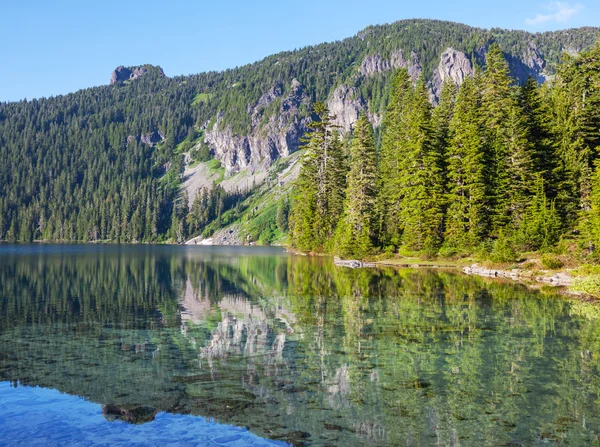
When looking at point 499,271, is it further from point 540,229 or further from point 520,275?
point 540,229

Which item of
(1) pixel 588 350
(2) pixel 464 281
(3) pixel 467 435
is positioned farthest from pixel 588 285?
(3) pixel 467 435

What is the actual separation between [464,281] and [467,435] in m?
31.9

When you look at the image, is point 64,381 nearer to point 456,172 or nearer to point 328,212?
point 456,172

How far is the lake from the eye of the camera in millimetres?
10836

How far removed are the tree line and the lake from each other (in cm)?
2733

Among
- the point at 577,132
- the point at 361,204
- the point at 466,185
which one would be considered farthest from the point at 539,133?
the point at 361,204

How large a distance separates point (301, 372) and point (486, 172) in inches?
1963

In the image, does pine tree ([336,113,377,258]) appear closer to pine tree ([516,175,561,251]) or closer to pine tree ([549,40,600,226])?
pine tree ([516,175,561,251])

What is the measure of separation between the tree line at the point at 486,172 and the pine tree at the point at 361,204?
Answer: 152 mm

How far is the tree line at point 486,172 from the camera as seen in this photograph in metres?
53.2

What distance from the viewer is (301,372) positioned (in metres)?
15.1

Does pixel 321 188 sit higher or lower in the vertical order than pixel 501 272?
higher

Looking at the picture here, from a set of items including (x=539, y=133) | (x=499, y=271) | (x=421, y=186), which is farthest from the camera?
(x=421, y=186)

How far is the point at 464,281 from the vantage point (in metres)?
40.6
